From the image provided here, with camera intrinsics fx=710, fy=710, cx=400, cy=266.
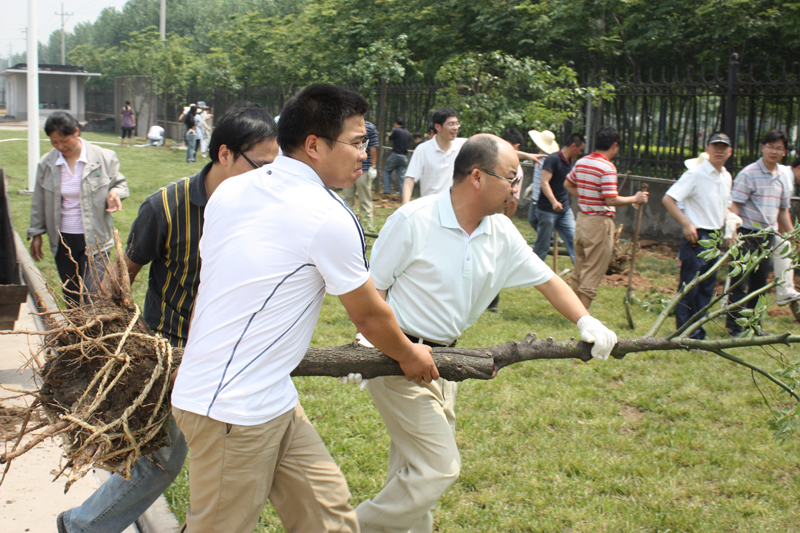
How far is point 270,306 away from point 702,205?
18.6ft

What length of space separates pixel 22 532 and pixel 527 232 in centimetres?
1017

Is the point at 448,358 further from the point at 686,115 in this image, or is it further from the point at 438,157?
the point at 686,115

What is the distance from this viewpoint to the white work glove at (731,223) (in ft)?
22.0

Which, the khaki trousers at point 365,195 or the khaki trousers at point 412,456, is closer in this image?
the khaki trousers at point 412,456

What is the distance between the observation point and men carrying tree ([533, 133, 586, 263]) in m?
8.30

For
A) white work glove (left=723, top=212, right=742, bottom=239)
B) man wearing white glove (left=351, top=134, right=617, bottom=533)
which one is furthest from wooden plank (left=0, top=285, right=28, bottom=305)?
white work glove (left=723, top=212, right=742, bottom=239)

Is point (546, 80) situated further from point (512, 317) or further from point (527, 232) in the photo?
point (512, 317)

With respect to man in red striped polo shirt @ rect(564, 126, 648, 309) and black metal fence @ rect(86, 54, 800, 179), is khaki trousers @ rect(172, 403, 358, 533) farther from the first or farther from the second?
black metal fence @ rect(86, 54, 800, 179)

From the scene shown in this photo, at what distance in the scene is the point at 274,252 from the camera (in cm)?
212

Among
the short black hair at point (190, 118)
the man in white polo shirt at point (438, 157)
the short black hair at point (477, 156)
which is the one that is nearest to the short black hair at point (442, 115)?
the man in white polo shirt at point (438, 157)

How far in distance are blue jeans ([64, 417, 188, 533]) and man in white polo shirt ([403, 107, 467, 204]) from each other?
5194 millimetres

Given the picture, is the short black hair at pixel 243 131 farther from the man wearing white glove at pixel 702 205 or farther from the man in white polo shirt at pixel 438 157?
the man wearing white glove at pixel 702 205

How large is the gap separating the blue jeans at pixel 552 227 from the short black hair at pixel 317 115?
6461mm

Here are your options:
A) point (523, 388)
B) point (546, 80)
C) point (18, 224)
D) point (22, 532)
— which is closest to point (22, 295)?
point (22, 532)
